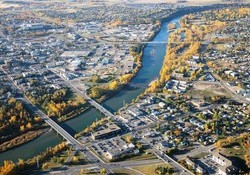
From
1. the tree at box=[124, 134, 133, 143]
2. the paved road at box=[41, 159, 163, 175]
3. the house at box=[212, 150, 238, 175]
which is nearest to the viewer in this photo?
the house at box=[212, 150, 238, 175]

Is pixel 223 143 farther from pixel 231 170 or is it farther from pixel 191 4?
pixel 191 4

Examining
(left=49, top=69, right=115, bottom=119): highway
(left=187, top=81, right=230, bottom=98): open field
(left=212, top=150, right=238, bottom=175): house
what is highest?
(left=187, top=81, right=230, bottom=98): open field

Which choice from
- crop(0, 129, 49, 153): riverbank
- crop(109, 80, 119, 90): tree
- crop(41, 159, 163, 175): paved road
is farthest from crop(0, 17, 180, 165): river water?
crop(41, 159, 163, 175): paved road

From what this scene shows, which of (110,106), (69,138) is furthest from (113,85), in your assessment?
(69,138)

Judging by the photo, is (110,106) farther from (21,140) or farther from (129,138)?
(21,140)

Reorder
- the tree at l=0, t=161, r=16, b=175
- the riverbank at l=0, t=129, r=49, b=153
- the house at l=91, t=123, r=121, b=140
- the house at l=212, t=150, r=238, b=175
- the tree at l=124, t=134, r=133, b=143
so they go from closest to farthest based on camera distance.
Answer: the house at l=212, t=150, r=238, b=175, the tree at l=0, t=161, r=16, b=175, the tree at l=124, t=134, r=133, b=143, the riverbank at l=0, t=129, r=49, b=153, the house at l=91, t=123, r=121, b=140

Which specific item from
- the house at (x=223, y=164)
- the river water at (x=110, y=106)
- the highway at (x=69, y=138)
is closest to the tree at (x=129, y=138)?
the highway at (x=69, y=138)

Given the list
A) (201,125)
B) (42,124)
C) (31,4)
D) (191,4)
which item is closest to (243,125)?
(201,125)

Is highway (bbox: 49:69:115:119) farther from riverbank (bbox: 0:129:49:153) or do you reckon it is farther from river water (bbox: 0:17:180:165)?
riverbank (bbox: 0:129:49:153)
